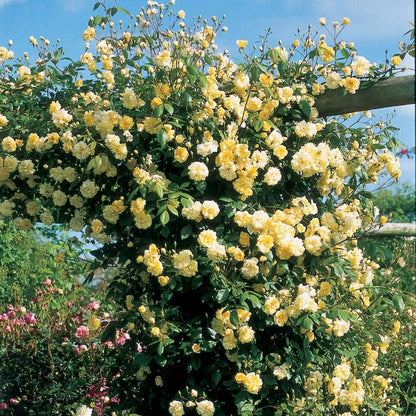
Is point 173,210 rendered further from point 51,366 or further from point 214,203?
point 51,366

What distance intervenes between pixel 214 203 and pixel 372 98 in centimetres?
103

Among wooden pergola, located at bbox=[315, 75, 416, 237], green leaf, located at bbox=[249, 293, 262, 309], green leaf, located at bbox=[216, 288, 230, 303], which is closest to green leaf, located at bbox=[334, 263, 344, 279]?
green leaf, located at bbox=[249, 293, 262, 309]

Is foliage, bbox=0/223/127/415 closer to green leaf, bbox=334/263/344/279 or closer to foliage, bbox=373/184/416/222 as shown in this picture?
green leaf, bbox=334/263/344/279

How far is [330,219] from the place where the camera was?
→ 10.2 feet

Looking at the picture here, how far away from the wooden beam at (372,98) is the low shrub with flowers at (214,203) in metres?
0.05

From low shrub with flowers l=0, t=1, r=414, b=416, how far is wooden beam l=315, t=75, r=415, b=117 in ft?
0.18

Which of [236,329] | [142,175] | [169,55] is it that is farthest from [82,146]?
[236,329]

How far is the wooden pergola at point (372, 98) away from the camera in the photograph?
3.05 meters

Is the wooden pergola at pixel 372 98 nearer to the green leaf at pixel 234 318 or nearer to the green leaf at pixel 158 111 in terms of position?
the green leaf at pixel 158 111

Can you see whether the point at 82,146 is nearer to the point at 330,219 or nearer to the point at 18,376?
the point at 330,219

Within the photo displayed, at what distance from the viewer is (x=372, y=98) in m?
3.17

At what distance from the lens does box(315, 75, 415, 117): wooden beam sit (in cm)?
305

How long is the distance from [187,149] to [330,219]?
798 mm

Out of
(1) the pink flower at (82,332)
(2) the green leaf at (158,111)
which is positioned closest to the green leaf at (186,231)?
(2) the green leaf at (158,111)
